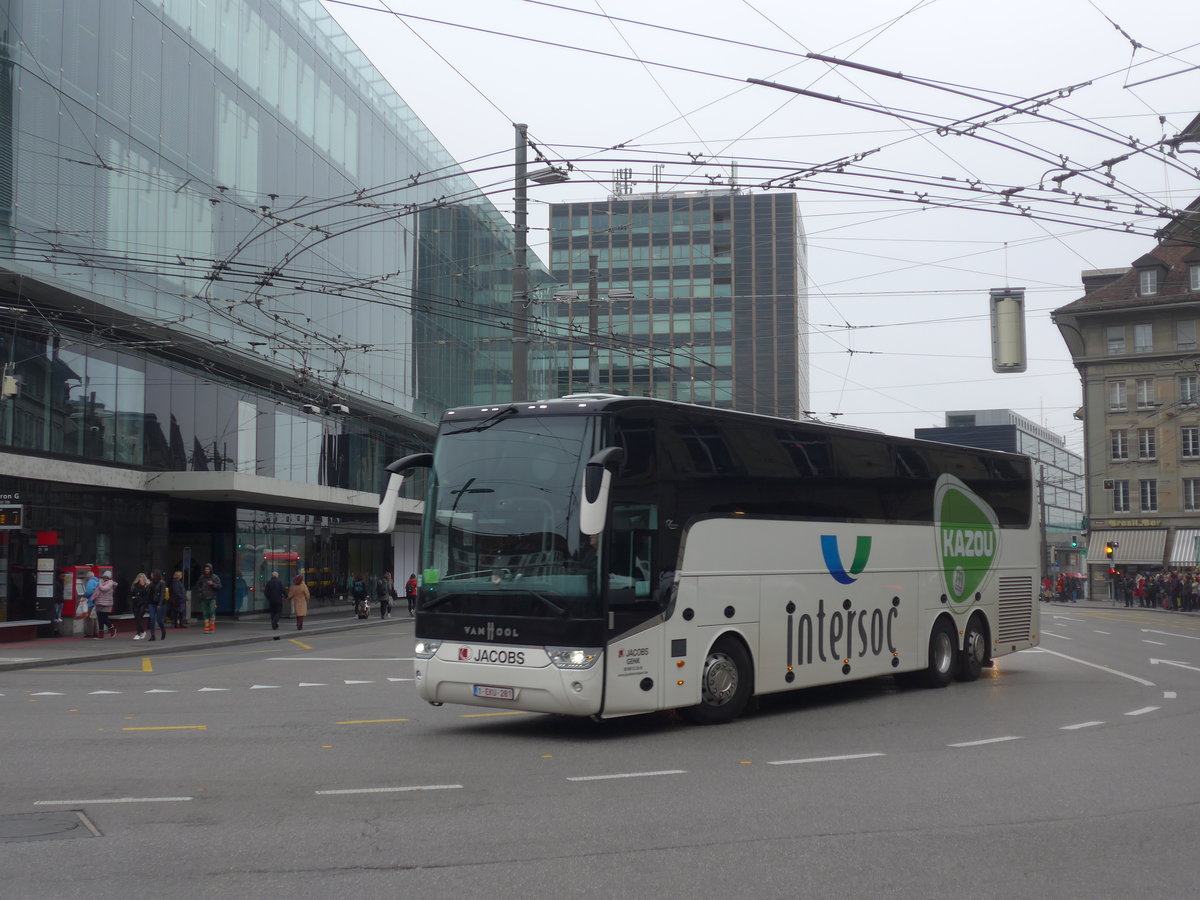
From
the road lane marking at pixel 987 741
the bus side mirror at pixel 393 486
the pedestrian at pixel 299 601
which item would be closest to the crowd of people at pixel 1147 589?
the pedestrian at pixel 299 601

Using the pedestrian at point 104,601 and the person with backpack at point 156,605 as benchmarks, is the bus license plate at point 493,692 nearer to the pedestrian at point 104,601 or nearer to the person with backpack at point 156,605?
the person with backpack at point 156,605

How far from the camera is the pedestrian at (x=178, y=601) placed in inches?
1313

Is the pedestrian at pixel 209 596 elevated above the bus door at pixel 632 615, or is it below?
below

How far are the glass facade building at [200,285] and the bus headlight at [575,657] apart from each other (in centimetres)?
1115

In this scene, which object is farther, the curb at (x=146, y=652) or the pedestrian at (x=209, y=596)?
the pedestrian at (x=209, y=596)

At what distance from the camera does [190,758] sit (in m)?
10.6

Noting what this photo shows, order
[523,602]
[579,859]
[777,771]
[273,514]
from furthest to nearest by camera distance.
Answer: [273,514] < [523,602] < [777,771] < [579,859]

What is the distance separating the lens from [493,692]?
1196 cm

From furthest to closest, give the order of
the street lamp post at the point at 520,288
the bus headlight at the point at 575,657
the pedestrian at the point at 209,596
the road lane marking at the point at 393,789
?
1. the pedestrian at the point at 209,596
2. the street lamp post at the point at 520,288
3. the bus headlight at the point at 575,657
4. the road lane marking at the point at 393,789

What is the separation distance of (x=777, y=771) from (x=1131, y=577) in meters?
66.6

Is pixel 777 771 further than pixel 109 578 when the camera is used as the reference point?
No

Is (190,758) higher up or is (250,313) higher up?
(250,313)

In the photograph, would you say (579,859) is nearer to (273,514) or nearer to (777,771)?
(777,771)

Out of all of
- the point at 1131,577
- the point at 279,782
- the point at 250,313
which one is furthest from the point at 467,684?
the point at 1131,577
